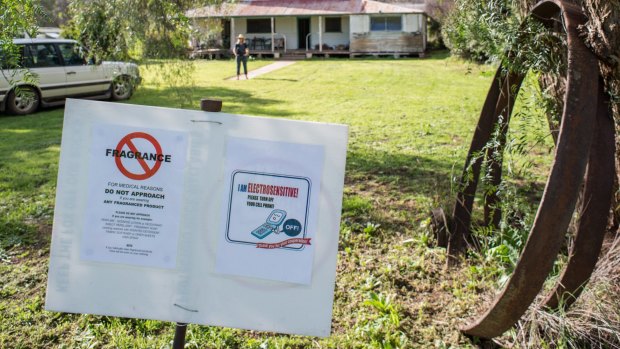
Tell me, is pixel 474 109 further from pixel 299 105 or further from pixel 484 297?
pixel 484 297

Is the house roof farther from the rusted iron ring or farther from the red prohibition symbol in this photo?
the red prohibition symbol

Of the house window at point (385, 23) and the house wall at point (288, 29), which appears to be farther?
the house wall at point (288, 29)

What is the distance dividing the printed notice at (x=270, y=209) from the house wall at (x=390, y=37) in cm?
3225

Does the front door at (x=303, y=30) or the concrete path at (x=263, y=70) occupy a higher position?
the front door at (x=303, y=30)

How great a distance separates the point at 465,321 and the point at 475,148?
4.46ft

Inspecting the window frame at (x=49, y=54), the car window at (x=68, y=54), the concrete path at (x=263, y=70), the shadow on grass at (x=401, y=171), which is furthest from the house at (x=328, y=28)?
the shadow on grass at (x=401, y=171)

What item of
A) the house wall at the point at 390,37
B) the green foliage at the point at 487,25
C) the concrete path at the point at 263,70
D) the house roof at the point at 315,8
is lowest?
the concrete path at the point at 263,70

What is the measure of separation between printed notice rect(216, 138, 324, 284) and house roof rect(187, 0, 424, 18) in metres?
32.1

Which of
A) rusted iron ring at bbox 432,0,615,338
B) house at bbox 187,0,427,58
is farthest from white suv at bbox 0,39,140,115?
house at bbox 187,0,427,58

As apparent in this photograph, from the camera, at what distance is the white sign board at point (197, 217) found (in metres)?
2.43

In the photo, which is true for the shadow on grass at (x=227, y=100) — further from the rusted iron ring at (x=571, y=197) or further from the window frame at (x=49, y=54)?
the rusted iron ring at (x=571, y=197)

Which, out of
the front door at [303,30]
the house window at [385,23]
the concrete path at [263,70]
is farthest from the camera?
the front door at [303,30]

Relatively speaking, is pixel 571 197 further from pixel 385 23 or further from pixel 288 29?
pixel 288 29

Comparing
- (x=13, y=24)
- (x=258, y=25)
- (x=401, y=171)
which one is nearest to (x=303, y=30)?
(x=258, y=25)
